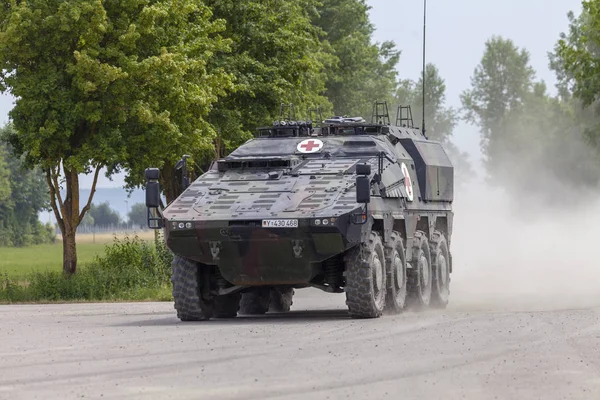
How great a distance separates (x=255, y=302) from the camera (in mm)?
24516

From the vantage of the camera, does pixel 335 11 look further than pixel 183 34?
Yes

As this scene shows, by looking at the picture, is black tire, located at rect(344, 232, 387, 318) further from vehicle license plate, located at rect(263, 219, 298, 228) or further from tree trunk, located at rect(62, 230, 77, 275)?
tree trunk, located at rect(62, 230, 77, 275)

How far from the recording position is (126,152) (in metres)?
33.0

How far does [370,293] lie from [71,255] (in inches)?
578

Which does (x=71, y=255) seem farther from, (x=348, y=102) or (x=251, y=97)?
(x=348, y=102)

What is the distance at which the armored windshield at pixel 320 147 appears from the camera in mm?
22922

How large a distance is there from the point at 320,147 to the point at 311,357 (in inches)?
336

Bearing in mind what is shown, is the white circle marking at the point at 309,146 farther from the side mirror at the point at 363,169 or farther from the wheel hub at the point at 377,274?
the side mirror at the point at 363,169

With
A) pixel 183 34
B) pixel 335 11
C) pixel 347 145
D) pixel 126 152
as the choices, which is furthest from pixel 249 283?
pixel 335 11

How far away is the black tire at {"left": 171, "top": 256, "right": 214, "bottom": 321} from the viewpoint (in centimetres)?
2138

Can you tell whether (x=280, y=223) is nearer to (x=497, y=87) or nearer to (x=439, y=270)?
(x=439, y=270)

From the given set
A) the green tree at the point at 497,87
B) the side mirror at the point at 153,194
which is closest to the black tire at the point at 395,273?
the side mirror at the point at 153,194

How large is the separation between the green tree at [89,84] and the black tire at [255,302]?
8864 millimetres

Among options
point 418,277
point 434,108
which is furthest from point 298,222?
point 434,108
